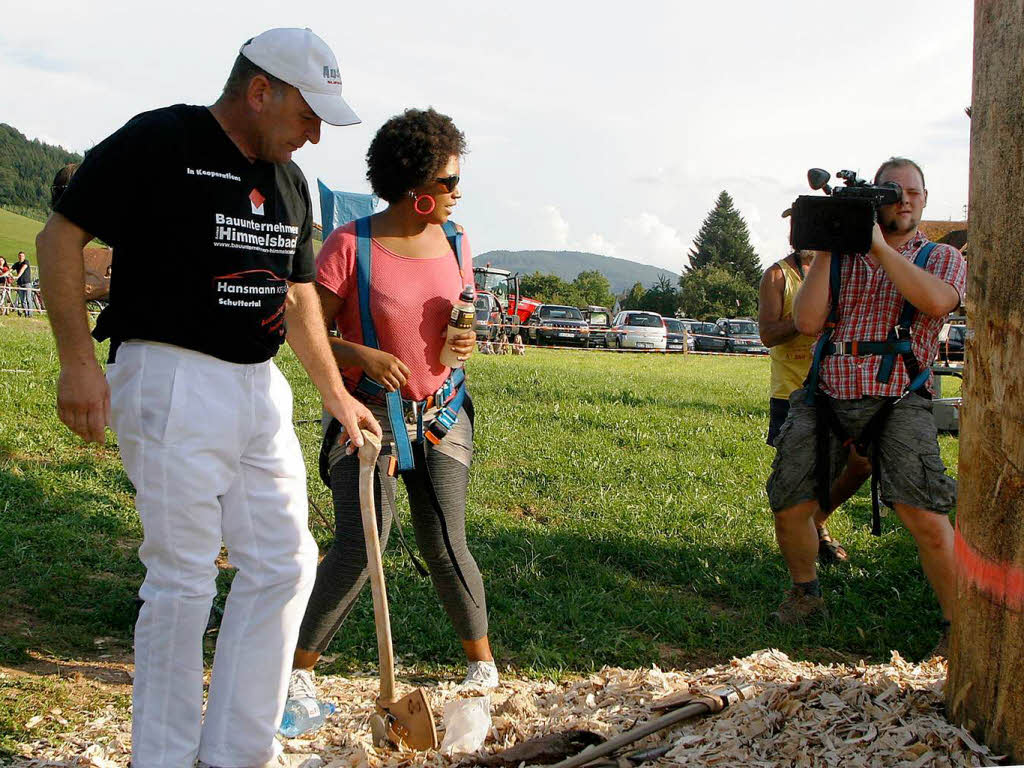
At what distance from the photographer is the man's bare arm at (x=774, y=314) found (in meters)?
5.35

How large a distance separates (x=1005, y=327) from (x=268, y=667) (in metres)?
2.26

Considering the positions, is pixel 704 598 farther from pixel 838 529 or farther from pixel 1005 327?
pixel 1005 327

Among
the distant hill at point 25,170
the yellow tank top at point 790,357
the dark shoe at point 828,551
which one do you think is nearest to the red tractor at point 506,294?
the dark shoe at point 828,551

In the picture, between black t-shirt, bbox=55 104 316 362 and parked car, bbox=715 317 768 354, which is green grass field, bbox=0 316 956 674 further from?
parked car, bbox=715 317 768 354

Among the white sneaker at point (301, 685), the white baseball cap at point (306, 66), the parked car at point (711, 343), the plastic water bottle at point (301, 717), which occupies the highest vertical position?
the white baseball cap at point (306, 66)

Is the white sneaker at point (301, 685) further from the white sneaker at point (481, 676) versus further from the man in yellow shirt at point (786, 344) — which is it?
→ the man in yellow shirt at point (786, 344)

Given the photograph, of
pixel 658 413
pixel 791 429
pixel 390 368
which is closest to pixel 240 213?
pixel 390 368

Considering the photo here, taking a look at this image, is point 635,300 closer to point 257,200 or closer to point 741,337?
point 741,337

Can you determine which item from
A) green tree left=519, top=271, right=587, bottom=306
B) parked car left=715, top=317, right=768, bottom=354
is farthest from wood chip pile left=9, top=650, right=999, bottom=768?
green tree left=519, top=271, right=587, bottom=306

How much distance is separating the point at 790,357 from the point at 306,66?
361cm

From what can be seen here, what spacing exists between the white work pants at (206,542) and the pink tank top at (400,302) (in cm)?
73

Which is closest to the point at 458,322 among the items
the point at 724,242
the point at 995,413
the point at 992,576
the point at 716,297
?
the point at 995,413

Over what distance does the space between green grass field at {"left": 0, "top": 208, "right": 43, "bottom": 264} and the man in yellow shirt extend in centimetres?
6746

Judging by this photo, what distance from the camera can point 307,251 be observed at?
3.26 m
